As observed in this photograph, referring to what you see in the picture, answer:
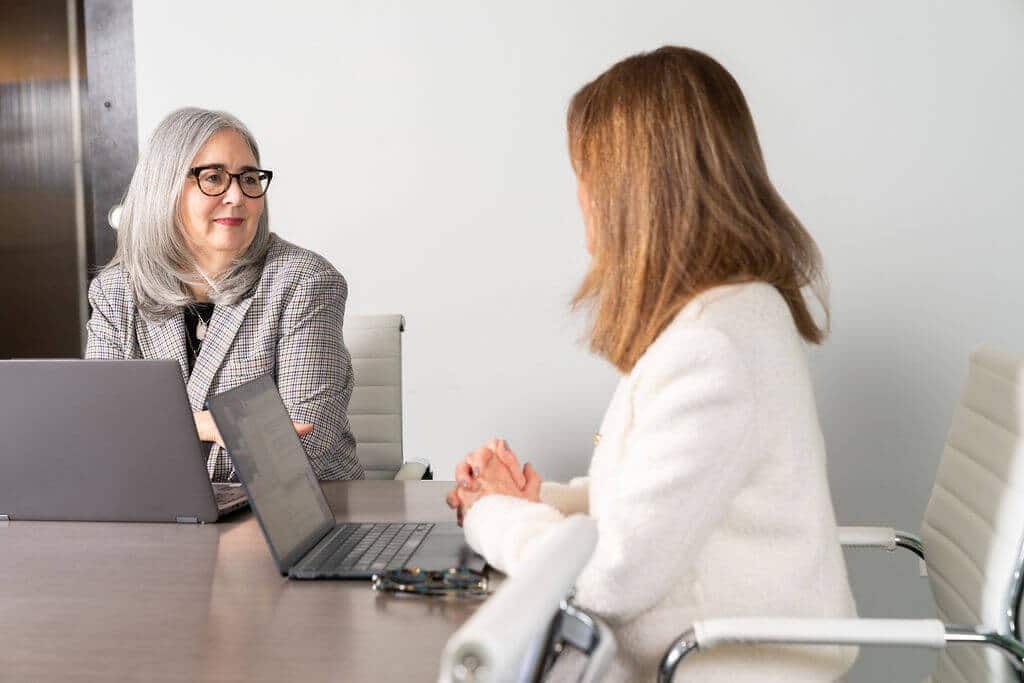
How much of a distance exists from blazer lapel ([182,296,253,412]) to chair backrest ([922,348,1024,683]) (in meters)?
1.40

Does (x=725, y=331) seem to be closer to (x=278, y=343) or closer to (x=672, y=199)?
(x=672, y=199)

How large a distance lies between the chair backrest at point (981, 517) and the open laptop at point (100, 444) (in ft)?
3.80

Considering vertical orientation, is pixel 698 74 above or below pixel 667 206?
above

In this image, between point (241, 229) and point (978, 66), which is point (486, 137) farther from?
point (978, 66)

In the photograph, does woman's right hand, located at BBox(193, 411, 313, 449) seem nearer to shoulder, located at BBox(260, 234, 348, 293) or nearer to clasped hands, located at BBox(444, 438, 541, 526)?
shoulder, located at BBox(260, 234, 348, 293)

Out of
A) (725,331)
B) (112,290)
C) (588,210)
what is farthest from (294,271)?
(725,331)

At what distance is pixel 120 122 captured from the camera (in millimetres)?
3416

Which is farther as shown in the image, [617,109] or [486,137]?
[486,137]

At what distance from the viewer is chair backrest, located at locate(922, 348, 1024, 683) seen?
1.53 metres

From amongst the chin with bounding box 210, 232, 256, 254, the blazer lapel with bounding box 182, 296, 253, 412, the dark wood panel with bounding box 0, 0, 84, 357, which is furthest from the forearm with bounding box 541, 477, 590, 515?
the dark wood panel with bounding box 0, 0, 84, 357

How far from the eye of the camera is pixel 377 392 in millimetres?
2773

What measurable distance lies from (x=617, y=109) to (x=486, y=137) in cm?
182

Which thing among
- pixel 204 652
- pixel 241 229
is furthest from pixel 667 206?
pixel 241 229

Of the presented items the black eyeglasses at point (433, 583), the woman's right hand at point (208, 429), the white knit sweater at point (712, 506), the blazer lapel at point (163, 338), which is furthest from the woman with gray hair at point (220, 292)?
the white knit sweater at point (712, 506)
